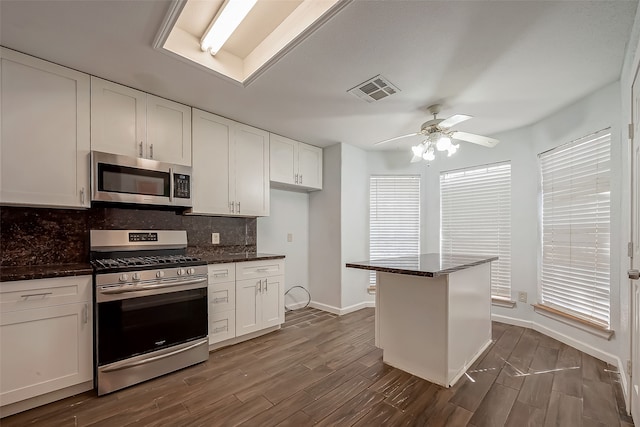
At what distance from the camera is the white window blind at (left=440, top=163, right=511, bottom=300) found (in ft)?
11.8

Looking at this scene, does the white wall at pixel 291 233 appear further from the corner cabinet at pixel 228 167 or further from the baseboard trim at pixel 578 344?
the baseboard trim at pixel 578 344

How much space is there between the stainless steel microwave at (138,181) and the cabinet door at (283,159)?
1.09 metres

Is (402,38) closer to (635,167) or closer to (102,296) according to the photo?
(635,167)

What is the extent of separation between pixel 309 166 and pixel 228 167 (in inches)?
50.1

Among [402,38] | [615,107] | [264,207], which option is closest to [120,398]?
[264,207]

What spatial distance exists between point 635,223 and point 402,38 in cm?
181

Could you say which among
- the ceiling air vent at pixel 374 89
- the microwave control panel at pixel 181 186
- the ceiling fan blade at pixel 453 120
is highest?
the ceiling air vent at pixel 374 89

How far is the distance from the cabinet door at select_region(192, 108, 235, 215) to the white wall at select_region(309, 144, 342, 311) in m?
1.50

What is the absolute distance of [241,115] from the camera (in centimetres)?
304

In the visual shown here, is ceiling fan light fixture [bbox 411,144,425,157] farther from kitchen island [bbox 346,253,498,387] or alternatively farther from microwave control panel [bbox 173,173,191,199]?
microwave control panel [bbox 173,173,191,199]

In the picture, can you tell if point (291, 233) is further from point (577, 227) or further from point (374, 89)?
point (577, 227)

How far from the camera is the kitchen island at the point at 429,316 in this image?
2.08 meters

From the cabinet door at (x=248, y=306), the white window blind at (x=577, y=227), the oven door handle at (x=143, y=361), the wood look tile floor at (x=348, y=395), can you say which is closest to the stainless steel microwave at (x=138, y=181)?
the cabinet door at (x=248, y=306)

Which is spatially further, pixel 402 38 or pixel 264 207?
pixel 264 207
